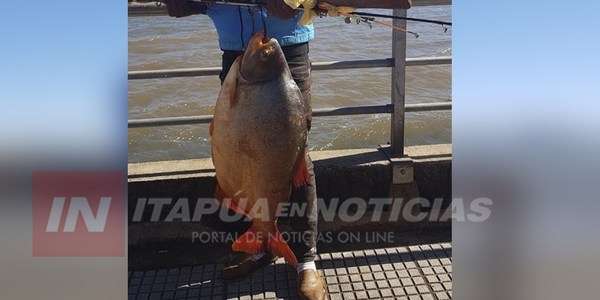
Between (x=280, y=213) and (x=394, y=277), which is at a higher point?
(x=280, y=213)

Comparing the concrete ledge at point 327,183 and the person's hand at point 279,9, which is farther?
the concrete ledge at point 327,183

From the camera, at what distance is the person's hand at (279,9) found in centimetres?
238

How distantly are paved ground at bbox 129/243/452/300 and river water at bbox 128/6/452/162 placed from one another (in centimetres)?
199

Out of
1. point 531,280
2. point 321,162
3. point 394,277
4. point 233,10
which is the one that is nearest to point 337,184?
point 321,162

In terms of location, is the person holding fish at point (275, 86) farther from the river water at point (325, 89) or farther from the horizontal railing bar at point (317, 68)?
the river water at point (325, 89)

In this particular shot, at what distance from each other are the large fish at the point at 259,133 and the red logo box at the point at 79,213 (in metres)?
0.64

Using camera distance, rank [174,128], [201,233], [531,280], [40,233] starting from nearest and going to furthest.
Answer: [531,280]
[40,233]
[201,233]
[174,128]

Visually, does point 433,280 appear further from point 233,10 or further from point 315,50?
point 315,50

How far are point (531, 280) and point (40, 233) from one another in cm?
159

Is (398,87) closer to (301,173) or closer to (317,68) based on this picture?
(317,68)

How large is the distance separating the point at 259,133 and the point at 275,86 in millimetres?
206

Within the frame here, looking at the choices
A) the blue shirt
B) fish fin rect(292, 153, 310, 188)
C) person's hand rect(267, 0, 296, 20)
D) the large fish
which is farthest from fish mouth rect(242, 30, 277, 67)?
fish fin rect(292, 153, 310, 188)

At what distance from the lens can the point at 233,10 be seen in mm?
2732

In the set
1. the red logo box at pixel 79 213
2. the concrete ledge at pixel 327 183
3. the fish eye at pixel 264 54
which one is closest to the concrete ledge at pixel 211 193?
the concrete ledge at pixel 327 183
